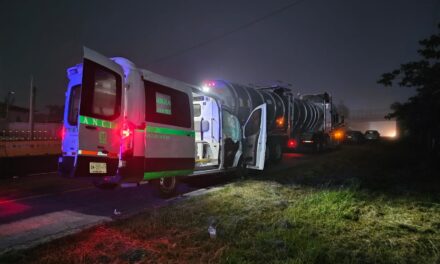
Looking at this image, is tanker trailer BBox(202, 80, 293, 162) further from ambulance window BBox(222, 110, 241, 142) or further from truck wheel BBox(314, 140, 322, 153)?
truck wheel BBox(314, 140, 322, 153)

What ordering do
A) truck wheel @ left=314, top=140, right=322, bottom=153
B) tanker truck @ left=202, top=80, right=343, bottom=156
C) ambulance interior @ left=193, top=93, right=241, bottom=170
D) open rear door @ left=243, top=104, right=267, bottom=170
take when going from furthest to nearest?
truck wheel @ left=314, top=140, right=322, bottom=153, tanker truck @ left=202, top=80, right=343, bottom=156, open rear door @ left=243, top=104, right=267, bottom=170, ambulance interior @ left=193, top=93, right=241, bottom=170

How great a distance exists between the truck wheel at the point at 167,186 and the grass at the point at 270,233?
0.86 m

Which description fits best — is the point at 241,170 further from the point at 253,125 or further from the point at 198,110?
the point at 198,110

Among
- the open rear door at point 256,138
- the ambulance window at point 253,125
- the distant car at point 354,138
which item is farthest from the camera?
the distant car at point 354,138

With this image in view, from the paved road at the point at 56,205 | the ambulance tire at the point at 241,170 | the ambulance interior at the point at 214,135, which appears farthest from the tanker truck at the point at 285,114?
the paved road at the point at 56,205

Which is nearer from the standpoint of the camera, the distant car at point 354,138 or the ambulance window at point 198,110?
A: the ambulance window at point 198,110

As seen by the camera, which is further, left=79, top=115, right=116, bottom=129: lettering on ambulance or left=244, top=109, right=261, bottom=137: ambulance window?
left=244, top=109, right=261, bottom=137: ambulance window

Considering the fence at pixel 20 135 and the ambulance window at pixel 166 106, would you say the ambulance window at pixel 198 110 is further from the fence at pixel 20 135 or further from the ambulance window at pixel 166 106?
the fence at pixel 20 135

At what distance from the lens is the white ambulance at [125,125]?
5.43 metres

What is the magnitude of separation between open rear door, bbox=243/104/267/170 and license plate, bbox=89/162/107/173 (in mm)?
5278

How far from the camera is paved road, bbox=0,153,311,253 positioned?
4.74 metres

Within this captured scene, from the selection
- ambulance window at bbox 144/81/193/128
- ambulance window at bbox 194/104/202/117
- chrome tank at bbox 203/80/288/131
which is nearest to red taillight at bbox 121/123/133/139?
ambulance window at bbox 144/81/193/128

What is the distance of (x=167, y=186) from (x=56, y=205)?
7.59ft

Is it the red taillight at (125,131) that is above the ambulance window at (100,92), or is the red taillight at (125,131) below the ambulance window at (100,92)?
A: below
